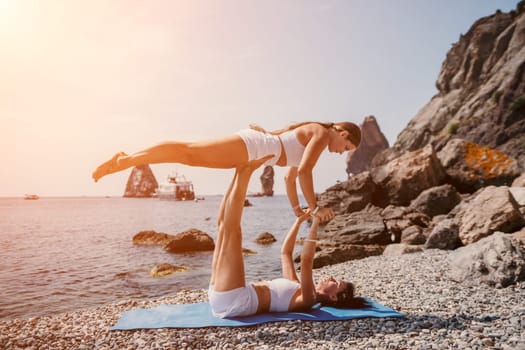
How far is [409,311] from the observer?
19.1 feet

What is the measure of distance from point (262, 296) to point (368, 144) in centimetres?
12936

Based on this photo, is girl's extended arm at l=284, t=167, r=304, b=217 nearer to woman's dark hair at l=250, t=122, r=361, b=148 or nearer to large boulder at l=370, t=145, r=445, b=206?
woman's dark hair at l=250, t=122, r=361, b=148

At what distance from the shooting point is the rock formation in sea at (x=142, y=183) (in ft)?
503

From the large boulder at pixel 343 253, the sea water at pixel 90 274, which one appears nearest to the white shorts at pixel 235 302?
the sea water at pixel 90 274

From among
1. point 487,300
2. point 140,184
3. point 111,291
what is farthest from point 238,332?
point 140,184

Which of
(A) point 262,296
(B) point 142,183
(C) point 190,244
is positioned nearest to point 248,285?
(A) point 262,296

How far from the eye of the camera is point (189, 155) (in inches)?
206

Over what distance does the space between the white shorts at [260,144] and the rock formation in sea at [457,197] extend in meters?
4.83

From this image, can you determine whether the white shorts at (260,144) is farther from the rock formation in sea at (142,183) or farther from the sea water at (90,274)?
the rock formation in sea at (142,183)

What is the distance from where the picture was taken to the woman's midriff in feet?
18.4

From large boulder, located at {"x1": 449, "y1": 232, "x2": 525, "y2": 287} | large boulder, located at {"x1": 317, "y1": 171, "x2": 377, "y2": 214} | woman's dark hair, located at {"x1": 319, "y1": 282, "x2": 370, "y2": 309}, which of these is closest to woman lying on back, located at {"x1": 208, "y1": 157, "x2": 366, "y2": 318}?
woman's dark hair, located at {"x1": 319, "y1": 282, "x2": 370, "y2": 309}

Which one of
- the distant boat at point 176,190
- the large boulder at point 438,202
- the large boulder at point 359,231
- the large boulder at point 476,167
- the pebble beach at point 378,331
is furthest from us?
the distant boat at point 176,190

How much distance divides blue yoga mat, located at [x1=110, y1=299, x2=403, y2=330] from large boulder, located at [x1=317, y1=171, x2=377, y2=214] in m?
16.0

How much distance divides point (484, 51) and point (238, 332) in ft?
207
